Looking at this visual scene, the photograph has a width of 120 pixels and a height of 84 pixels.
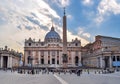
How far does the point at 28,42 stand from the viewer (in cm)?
15500

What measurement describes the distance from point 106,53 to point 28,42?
172 ft

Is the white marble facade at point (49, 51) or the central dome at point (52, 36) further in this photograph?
the central dome at point (52, 36)

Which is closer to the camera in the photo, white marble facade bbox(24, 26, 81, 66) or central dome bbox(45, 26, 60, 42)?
white marble facade bbox(24, 26, 81, 66)

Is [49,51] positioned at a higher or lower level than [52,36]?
lower

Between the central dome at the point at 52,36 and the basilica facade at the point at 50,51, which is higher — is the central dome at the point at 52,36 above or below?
above

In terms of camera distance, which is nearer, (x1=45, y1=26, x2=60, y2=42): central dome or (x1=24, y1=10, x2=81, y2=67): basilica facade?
(x1=24, y1=10, x2=81, y2=67): basilica facade

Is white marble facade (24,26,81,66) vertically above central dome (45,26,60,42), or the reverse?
central dome (45,26,60,42)

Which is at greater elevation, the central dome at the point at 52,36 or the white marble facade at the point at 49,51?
the central dome at the point at 52,36

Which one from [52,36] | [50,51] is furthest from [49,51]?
[52,36]

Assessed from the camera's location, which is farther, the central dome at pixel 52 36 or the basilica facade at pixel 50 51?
the central dome at pixel 52 36

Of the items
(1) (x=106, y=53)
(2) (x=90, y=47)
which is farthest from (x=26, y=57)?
(1) (x=106, y=53)

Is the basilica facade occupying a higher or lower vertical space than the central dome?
lower

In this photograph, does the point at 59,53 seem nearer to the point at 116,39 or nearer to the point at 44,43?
the point at 44,43

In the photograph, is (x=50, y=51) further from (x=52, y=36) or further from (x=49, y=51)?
(x=52, y=36)
